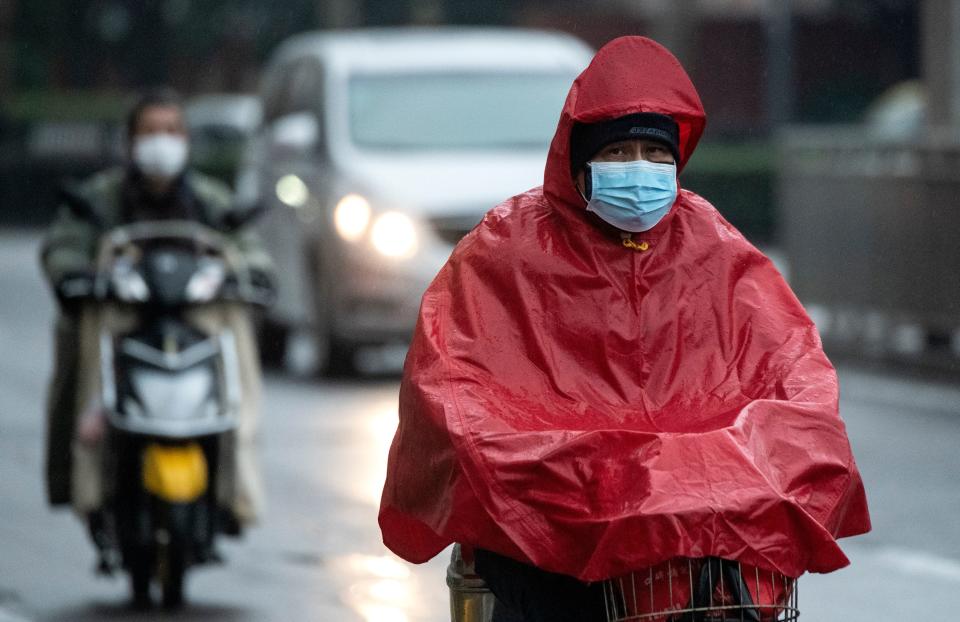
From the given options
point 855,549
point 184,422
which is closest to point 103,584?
point 184,422

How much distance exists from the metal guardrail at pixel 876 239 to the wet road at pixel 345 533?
467 mm

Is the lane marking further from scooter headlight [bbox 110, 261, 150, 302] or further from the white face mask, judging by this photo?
the white face mask

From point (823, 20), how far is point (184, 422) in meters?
36.1

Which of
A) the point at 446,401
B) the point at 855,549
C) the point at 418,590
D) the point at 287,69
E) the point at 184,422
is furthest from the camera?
the point at 287,69

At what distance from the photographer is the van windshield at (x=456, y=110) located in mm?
14117

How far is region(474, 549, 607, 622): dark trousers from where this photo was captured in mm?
3664

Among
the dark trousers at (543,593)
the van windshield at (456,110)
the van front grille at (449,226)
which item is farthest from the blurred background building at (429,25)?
the dark trousers at (543,593)

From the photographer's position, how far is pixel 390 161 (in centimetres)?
1392

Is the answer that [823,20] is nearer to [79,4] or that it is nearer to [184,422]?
[79,4]

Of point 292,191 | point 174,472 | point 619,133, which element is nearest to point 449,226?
point 292,191

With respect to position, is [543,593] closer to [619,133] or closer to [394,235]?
[619,133]

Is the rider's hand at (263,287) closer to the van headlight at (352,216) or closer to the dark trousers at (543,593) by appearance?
the dark trousers at (543,593)

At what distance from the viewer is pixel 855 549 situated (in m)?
8.28

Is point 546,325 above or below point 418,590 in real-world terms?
above
